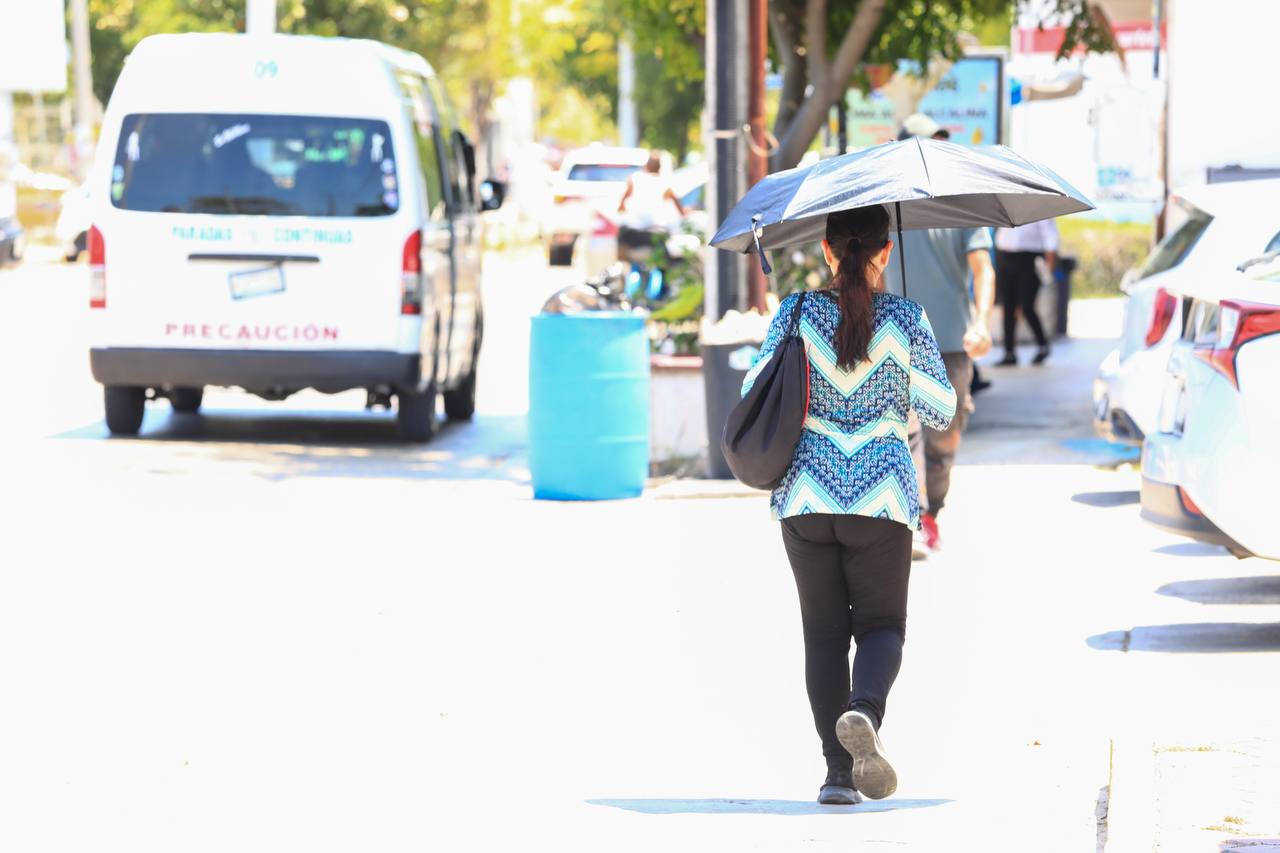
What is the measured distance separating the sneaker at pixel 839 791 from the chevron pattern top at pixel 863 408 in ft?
2.27

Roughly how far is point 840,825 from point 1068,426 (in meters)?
9.63

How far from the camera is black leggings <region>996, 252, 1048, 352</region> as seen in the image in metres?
18.5

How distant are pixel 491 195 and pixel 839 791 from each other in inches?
407

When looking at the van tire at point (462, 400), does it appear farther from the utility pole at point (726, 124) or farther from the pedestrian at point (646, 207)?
the pedestrian at point (646, 207)

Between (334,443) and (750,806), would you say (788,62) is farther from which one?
(750,806)

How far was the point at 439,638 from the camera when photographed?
25.6ft

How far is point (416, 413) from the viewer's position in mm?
13656

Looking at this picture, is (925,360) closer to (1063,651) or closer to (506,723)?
(506,723)

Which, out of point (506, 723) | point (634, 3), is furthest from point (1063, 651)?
point (634, 3)

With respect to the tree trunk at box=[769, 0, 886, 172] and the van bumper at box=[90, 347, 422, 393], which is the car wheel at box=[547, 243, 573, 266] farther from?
the van bumper at box=[90, 347, 422, 393]

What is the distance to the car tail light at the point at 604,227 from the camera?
22.6 m

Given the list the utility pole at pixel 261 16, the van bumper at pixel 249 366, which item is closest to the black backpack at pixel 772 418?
the van bumper at pixel 249 366

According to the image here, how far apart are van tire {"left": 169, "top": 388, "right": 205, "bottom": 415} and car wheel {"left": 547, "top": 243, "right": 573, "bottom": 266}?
61.2 ft

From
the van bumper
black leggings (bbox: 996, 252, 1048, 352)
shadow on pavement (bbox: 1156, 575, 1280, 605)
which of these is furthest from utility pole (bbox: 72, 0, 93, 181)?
shadow on pavement (bbox: 1156, 575, 1280, 605)
